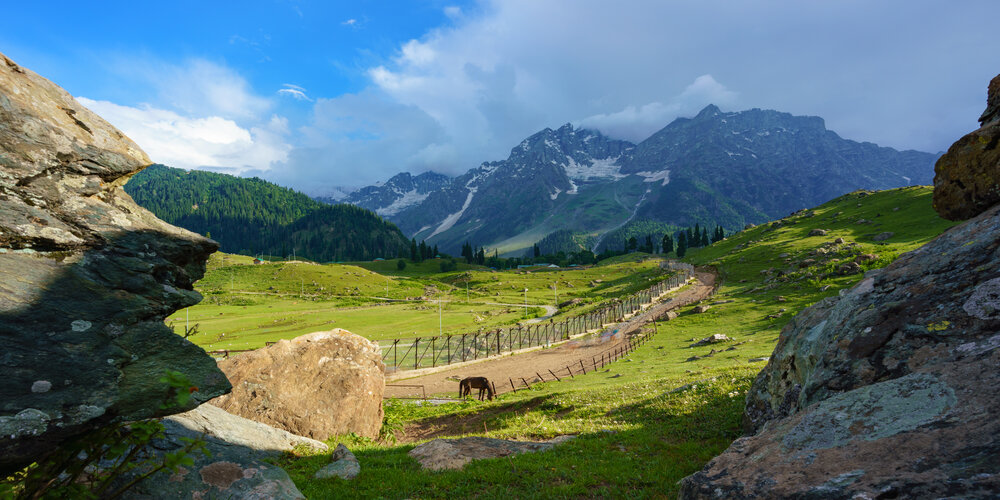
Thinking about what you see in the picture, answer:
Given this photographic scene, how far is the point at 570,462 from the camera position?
37.4 feet

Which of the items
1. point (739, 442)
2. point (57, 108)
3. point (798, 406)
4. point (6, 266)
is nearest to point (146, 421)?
point (6, 266)

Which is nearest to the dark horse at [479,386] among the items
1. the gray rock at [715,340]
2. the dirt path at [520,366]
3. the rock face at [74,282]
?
the dirt path at [520,366]

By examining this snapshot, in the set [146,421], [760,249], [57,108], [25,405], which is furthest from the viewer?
[760,249]

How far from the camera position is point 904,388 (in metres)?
5.50

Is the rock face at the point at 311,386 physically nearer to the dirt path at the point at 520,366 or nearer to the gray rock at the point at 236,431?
the gray rock at the point at 236,431

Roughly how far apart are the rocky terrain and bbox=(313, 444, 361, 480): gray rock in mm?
9002

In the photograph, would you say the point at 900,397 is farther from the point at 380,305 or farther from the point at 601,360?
the point at 380,305

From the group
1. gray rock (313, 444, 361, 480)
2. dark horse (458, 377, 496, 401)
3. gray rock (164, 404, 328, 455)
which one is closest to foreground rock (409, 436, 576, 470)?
gray rock (313, 444, 361, 480)

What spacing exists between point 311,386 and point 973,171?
900 inches

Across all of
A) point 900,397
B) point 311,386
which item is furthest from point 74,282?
point 311,386

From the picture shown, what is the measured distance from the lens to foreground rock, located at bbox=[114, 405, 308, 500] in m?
7.64

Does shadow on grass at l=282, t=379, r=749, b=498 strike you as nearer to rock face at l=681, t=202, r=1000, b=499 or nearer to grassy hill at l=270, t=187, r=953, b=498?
grassy hill at l=270, t=187, r=953, b=498

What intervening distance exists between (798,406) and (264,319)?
12410 centimetres

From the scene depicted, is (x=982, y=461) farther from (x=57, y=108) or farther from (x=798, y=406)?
(x=57, y=108)
